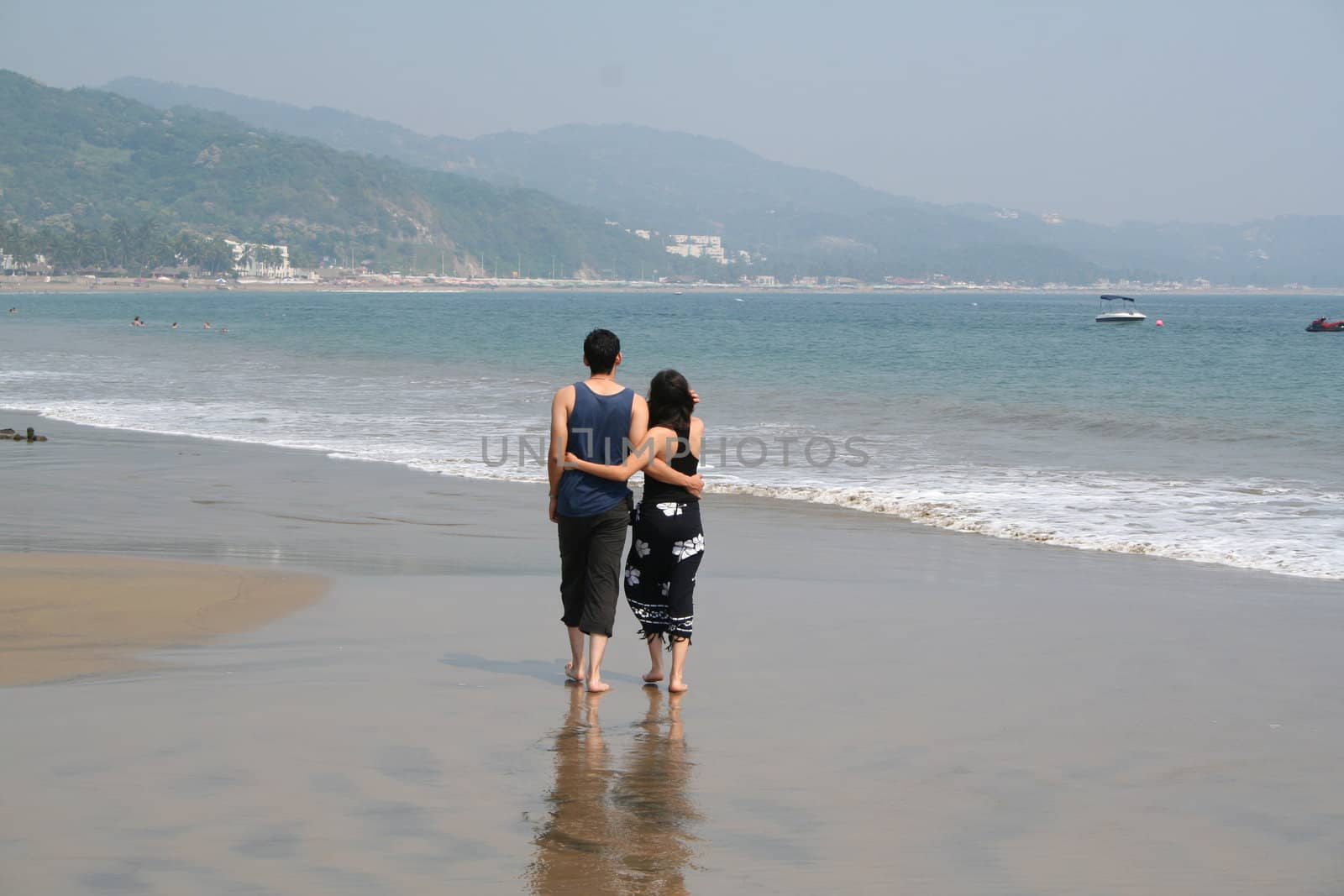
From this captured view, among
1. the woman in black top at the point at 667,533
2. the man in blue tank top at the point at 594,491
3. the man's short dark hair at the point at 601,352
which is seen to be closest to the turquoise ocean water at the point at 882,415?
the woman in black top at the point at 667,533

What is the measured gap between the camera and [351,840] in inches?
153

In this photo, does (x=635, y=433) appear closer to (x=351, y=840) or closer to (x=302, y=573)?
(x=351, y=840)

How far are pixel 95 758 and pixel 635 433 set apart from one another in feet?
7.99

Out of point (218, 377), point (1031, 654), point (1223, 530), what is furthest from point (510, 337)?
point (1031, 654)

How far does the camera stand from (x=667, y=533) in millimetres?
5883

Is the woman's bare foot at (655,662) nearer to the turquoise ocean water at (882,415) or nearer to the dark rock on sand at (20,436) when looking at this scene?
the turquoise ocean water at (882,415)

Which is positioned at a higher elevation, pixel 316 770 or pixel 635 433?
pixel 635 433

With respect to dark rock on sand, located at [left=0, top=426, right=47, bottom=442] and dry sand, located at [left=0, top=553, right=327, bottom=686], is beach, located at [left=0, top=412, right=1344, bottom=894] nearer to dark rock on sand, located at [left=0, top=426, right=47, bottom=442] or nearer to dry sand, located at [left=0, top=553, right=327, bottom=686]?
dry sand, located at [left=0, top=553, right=327, bottom=686]


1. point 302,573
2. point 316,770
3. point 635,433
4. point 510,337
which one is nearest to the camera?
point 316,770

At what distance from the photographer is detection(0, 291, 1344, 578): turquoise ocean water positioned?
11.8 metres

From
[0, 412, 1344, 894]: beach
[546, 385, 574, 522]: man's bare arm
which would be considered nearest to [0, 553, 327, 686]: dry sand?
[0, 412, 1344, 894]: beach

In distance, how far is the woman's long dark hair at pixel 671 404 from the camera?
5746 millimetres

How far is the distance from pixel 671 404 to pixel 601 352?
1.33ft

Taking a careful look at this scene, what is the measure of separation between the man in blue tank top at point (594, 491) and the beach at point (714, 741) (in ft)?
1.11
